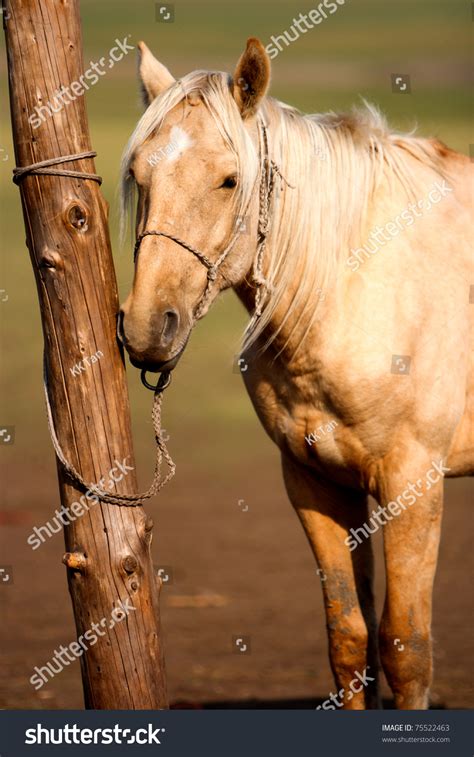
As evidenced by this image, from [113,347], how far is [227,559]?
5.74 metres

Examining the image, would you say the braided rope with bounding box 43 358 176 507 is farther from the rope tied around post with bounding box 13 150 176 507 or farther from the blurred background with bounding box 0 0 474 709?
the blurred background with bounding box 0 0 474 709

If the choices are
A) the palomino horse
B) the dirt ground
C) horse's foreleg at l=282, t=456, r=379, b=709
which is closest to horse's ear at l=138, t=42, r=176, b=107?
the palomino horse

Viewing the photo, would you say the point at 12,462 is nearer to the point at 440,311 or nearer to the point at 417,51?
the point at 417,51

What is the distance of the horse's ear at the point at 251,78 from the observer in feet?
11.3

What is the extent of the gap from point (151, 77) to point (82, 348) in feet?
3.59

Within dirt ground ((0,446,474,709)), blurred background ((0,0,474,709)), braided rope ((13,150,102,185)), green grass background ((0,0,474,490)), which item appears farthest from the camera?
green grass background ((0,0,474,490))

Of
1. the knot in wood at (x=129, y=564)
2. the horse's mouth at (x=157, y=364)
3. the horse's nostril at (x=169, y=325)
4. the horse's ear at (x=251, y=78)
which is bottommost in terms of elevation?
the knot in wood at (x=129, y=564)

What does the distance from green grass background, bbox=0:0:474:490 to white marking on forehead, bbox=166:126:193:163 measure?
4142 millimetres

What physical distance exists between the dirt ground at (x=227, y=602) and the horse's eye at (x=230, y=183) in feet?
6.61

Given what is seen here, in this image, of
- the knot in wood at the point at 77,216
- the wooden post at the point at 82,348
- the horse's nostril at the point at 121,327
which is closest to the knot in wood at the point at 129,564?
the wooden post at the point at 82,348

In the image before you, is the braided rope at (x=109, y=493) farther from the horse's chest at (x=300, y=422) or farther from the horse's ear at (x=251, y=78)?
the horse's ear at (x=251, y=78)

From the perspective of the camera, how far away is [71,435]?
359 cm

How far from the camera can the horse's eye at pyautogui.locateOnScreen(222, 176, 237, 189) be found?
3458mm

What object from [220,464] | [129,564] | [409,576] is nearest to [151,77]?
[129,564]
